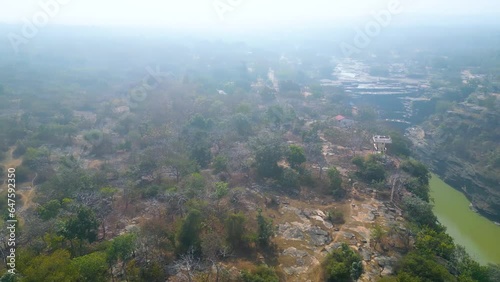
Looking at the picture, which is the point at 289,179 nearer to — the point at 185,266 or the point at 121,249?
the point at 185,266

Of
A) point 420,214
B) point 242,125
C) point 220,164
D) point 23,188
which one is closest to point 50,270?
point 220,164

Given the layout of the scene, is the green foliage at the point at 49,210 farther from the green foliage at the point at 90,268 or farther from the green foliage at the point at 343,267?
the green foliage at the point at 343,267

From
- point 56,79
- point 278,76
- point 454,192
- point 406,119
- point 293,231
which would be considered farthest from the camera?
point 278,76

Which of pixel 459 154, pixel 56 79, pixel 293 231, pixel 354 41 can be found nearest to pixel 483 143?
pixel 459 154

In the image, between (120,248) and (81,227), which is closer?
(120,248)

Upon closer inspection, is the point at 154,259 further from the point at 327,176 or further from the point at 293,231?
the point at 327,176

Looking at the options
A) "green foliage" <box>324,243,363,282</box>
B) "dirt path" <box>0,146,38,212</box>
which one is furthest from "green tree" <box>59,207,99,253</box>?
"green foliage" <box>324,243,363,282</box>
